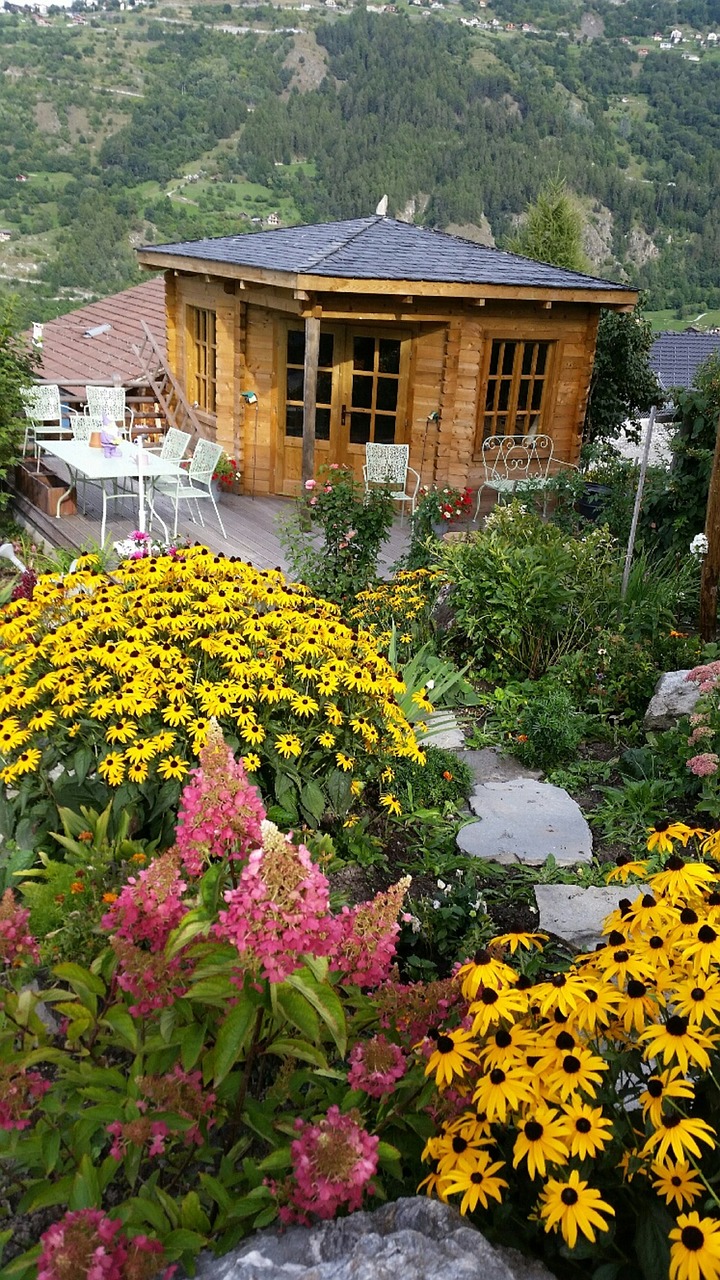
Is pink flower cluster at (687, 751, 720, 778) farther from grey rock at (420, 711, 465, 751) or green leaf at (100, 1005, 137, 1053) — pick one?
green leaf at (100, 1005, 137, 1053)

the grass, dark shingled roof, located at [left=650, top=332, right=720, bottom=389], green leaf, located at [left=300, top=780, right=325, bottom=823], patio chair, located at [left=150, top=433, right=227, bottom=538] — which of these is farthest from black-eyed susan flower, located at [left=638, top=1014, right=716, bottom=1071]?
the grass

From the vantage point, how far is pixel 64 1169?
1727 millimetres

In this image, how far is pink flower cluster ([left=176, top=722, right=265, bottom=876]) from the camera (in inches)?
66.6

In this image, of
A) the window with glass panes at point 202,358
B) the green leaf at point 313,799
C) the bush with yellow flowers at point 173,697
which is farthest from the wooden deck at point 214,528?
the green leaf at point 313,799

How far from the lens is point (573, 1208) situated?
127 cm

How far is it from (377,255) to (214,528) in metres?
3.33

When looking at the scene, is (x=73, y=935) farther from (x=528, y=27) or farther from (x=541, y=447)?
(x=528, y=27)

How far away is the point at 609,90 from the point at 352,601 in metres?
99.1

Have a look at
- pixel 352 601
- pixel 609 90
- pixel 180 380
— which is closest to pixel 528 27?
pixel 609 90

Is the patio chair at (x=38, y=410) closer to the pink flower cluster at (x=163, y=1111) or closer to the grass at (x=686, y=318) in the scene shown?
the pink flower cluster at (x=163, y=1111)

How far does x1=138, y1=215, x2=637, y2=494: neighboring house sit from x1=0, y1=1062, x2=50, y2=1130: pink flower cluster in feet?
25.9

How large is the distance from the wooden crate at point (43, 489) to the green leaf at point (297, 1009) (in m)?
7.89

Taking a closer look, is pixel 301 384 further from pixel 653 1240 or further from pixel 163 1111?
pixel 653 1240

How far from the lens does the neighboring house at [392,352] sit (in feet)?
30.8
